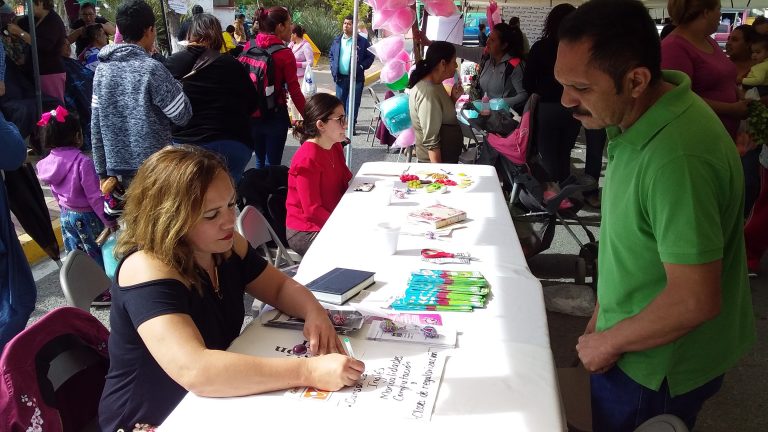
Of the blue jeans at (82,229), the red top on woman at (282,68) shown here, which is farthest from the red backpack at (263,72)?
the blue jeans at (82,229)

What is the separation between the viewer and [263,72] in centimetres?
470

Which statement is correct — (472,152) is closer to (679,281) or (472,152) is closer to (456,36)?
(456,36)

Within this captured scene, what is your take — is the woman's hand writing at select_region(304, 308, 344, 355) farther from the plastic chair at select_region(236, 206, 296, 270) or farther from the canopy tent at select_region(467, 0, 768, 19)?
the canopy tent at select_region(467, 0, 768, 19)

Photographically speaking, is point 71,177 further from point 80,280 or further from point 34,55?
point 34,55

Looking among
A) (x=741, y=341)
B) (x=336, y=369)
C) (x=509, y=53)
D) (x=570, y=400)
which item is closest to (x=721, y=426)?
(x=570, y=400)

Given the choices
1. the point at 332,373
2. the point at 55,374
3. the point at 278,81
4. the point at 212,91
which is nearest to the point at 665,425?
the point at 332,373

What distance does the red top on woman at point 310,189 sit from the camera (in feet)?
10.5

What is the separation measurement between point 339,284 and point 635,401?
94cm

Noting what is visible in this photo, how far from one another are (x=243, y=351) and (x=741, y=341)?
1252 millimetres

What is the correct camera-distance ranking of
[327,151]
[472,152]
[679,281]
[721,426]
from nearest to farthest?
[679,281] → [721,426] → [327,151] → [472,152]

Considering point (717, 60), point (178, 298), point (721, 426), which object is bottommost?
point (721, 426)

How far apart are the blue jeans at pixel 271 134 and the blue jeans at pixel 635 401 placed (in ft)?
12.7

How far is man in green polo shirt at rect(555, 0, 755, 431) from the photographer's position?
122cm

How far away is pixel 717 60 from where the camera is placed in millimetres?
3043
